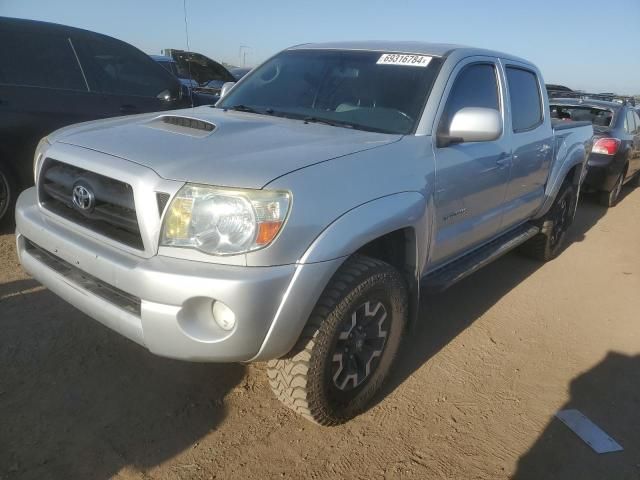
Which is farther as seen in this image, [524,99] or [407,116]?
[524,99]

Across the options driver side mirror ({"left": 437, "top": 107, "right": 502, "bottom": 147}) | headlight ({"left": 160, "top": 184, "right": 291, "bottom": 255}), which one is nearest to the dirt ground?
headlight ({"left": 160, "top": 184, "right": 291, "bottom": 255})

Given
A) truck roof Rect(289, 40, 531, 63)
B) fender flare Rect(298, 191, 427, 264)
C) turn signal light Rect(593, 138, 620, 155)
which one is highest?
truck roof Rect(289, 40, 531, 63)

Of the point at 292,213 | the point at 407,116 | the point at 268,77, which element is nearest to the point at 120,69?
the point at 268,77

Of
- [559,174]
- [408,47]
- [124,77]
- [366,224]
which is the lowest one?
[559,174]

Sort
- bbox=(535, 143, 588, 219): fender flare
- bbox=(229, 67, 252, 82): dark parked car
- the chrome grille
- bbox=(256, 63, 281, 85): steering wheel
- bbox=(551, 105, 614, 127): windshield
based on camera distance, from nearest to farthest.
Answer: the chrome grille < bbox=(256, 63, 281, 85): steering wheel < bbox=(535, 143, 588, 219): fender flare < bbox=(551, 105, 614, 127): windshield < bbox=(229, 67, 252, 82): dark parked car

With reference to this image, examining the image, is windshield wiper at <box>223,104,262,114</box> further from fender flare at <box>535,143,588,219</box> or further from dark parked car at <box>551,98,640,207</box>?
dark parked car at <box>551,98,640,207</box>

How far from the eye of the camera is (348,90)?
308 centimetres

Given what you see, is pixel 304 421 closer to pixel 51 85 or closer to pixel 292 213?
pixel 292 213

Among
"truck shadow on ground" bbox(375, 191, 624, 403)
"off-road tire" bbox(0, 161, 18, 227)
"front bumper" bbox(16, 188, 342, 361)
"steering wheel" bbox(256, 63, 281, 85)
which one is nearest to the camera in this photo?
"front bumper" bbox(16, 188, 342, 361)

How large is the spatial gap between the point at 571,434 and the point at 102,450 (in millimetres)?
2275

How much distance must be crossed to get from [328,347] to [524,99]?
2.94m

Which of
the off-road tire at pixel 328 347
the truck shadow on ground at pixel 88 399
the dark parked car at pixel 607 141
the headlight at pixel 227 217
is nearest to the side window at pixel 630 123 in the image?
the dark parked car at pixel 607 141

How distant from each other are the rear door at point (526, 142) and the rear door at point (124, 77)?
11.0 ft

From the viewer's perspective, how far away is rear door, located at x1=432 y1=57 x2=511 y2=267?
2.83m
